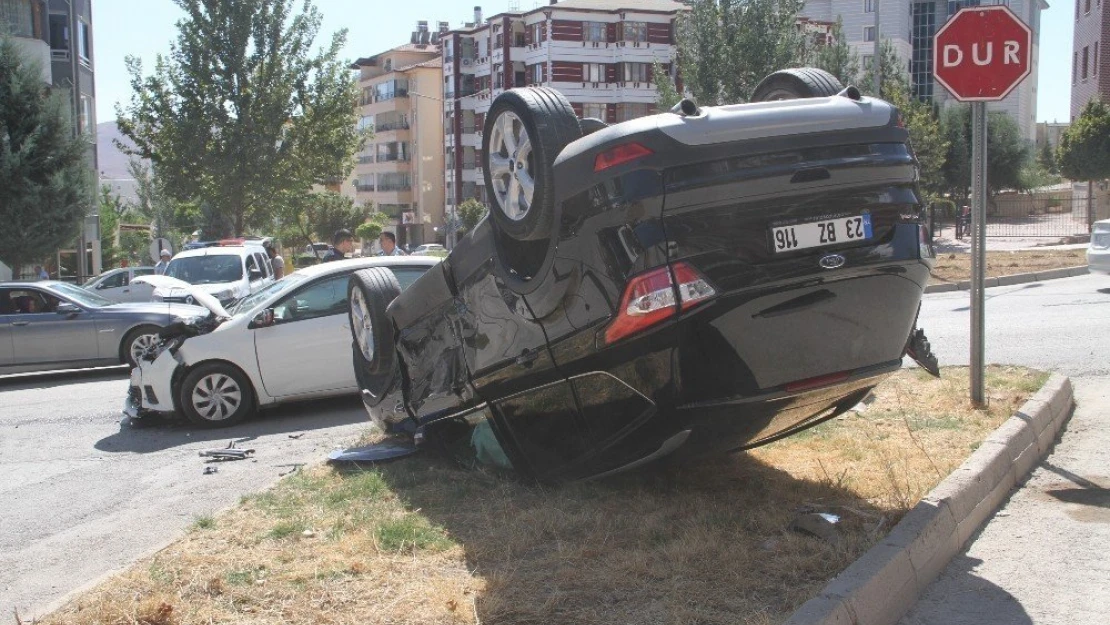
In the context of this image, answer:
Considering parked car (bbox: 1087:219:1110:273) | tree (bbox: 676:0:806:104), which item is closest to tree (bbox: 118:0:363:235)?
tree (bbox: 676:0:806:104)

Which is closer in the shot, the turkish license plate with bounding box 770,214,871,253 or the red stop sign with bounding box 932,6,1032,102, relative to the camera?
the turkish license plate with bounding box 770,214,871,253

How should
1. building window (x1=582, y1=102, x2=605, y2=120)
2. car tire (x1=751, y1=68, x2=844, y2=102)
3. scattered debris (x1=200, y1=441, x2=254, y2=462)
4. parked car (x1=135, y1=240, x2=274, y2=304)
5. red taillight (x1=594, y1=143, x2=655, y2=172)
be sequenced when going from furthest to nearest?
building window (x1=582, y1=102, x2=605, y2=120) < parked car (x1=135, y1=240, x2=274, y2=304) < scattered debris (x1=200, y1=441, x2=254, y2=462) < car tire (x1=751, y1=68, x2=844, y2=102) < red taillight (x1=594, y1=143, x2=655, y2=172)

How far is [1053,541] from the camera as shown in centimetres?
500

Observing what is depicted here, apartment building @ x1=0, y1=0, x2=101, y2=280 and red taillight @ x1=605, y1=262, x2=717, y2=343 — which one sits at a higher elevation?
apartment building @ x1=0, y1=0, x2=101, y2=280

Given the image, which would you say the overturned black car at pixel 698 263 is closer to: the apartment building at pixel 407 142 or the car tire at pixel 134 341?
the car tire at pixel 134 341

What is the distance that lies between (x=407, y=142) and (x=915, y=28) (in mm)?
46811

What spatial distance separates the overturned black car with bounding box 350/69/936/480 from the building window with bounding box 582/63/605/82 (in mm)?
76760

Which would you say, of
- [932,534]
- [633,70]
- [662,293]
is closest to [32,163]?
[662,293]

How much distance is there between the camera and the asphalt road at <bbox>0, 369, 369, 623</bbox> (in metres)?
5.64

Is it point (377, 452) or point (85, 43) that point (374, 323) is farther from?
point (85, 43)

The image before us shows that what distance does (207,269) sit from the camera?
2094 centimetres

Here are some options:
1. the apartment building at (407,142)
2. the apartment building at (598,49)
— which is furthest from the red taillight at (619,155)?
the apartment building at (407,142)

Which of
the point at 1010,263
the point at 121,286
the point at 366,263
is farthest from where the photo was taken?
the point at 121,286

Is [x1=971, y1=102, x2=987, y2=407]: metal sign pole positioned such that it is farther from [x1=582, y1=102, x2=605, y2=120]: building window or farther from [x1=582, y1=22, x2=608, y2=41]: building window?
[x1=582, y1=22, x2=608, y2=41]: building window
